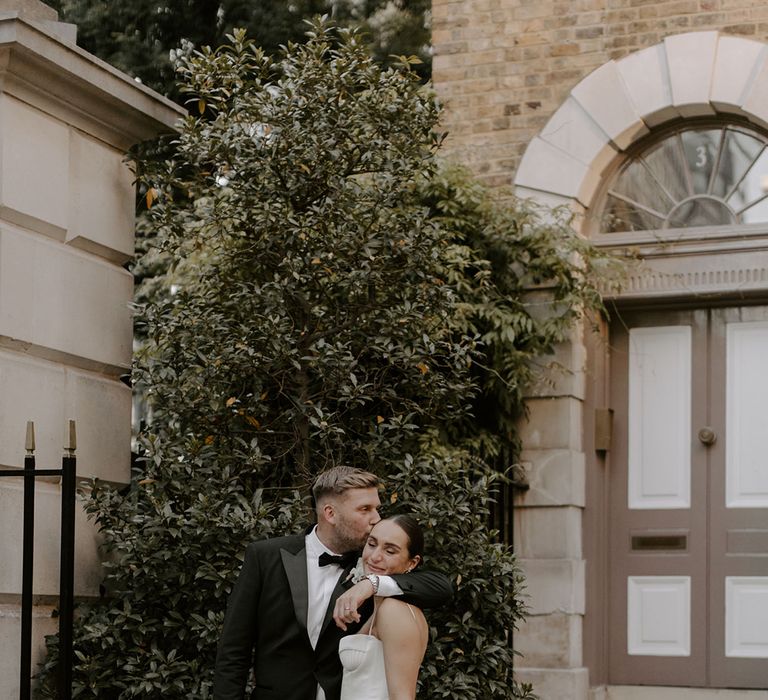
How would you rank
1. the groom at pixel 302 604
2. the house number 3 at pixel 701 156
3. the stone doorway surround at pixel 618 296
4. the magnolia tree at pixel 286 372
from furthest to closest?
the house number 3 at pixel 701 156 → the stone doorway surround at pixel 618 296 → the magnolia tree at pixel 286 372 → the groom at pixel 302 604

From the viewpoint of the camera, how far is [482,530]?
23.8 ft

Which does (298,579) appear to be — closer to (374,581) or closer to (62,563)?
(374,581)

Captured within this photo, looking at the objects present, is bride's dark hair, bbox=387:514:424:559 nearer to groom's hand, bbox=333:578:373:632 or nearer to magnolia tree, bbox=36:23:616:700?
groom's hand, bbox=333:578:373:632

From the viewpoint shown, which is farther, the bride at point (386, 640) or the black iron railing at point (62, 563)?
the black iron railing at point (62, 563)

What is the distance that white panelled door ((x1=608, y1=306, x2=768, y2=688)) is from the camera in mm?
8992

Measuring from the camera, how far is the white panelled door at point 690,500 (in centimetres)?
899

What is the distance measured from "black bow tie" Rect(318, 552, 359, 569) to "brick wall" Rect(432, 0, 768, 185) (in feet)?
16.1

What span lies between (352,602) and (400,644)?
0.74 ft

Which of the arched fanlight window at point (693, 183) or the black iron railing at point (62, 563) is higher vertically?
the arched fanlight window at point (693, 183)

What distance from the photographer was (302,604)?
505cm

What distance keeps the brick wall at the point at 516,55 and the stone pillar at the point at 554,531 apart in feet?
4.94

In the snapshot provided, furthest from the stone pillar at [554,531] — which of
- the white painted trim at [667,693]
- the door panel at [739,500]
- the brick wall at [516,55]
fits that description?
the brick wall at [516,55]

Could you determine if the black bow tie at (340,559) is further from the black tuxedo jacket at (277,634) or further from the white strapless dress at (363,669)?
the white strapless dress at (363,669)

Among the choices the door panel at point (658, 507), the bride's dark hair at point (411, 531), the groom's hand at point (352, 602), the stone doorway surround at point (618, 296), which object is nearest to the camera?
the groom's hand at point (352, 602)
